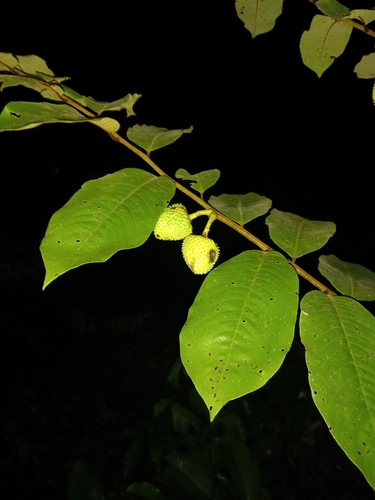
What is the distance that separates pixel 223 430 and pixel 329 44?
9.21 feet

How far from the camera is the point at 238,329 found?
0.65 meters

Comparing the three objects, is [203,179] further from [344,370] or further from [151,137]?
[344,370]

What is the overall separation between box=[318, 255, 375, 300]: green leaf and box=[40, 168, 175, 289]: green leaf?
405 millimetres

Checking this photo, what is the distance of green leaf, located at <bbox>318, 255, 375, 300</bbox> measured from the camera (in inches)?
33.9

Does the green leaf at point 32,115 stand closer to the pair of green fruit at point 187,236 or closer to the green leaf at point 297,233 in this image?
the pair of green fruit at point 187,236

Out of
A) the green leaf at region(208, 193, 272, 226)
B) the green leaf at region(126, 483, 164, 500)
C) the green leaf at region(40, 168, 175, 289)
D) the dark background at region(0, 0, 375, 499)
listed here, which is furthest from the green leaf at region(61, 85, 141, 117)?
the dark background at region(0, 0, 375, 499)

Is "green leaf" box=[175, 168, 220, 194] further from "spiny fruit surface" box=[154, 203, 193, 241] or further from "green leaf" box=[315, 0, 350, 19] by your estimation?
"green leaf" box=[315, 0, 350, 19]

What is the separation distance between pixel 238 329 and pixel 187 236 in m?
0.42

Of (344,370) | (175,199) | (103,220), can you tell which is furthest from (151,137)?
(175,199)

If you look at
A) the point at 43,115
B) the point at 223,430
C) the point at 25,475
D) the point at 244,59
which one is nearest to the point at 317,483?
the point at 223,430

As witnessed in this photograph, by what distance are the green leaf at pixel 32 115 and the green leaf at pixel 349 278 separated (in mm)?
601

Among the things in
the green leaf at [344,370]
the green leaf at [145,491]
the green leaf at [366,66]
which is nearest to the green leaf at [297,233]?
the green leaf at [344,370]

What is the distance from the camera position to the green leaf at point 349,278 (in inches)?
33.9

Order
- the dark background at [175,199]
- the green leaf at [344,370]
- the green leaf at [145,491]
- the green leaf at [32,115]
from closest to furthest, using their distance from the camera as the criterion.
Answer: the green leaf at [344,370] → the green leaf at [32,115] → the green leaf at [145,491] → the dark background at [175,199]
